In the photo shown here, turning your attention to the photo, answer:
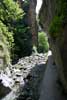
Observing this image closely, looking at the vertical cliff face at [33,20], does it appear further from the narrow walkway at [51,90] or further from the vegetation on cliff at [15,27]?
the narrow walkway at [51,90]

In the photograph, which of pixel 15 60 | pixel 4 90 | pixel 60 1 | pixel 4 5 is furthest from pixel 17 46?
pixel 60 1

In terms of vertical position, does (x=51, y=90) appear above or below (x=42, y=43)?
above

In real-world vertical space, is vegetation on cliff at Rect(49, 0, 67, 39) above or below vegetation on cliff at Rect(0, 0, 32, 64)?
above

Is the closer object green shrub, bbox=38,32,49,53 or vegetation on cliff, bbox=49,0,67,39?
vegetation on cliff, bbox=49,0,67,39

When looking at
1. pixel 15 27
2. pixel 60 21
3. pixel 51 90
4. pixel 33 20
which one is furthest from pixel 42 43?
pixel 60 21

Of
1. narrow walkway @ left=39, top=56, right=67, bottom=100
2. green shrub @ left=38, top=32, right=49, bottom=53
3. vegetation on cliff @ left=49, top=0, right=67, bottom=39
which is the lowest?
green shrub @ left=38, top=32, right=49, bottom=53

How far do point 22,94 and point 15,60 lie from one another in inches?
380

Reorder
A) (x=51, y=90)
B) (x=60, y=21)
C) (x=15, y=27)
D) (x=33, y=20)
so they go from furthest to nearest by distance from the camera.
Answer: (x=33, y=20) → (x=15, y=27) → (x=51, y=90) → (x=60, y=21)

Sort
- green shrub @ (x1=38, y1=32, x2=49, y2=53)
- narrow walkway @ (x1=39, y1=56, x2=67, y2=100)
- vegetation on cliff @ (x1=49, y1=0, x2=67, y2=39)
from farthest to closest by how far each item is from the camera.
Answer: green shrub @ (x1=38, y1=32, x2=49, y2=53)
narrow walkway @ (x1=39, y1=56, x2=67, y2=100)
vegetation on cliff @ (x1=49, y1=0, x2=67, y2=39)

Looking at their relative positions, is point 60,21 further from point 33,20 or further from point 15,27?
point 33,20

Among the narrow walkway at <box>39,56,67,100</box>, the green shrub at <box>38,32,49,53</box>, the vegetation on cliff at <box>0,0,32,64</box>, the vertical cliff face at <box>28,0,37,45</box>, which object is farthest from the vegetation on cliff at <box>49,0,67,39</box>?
the vertical cliff face at <box>28,0,37,45</box>

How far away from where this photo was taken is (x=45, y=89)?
8.31 metres

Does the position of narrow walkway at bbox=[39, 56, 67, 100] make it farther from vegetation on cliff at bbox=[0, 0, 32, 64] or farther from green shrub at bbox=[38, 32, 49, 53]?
green shrub at bbox=[38, 32, 49, 53]

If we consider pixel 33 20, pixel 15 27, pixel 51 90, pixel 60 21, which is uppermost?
pixel 60 21
